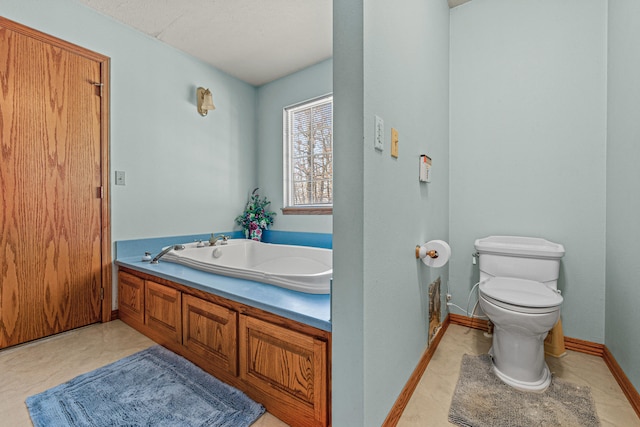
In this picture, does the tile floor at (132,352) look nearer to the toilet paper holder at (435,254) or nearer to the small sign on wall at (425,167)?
the toilet paper holder at (435,254)

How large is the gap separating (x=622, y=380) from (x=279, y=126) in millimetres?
3237

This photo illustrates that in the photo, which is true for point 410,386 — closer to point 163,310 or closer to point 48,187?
point 163,310

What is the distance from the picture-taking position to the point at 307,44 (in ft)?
8.38

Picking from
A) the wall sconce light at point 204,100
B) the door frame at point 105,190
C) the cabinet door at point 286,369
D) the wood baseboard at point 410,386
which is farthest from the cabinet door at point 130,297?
the wood baseboard at point 410,386

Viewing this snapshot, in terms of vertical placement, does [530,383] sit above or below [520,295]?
below

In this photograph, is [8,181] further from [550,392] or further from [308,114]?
[550,392]

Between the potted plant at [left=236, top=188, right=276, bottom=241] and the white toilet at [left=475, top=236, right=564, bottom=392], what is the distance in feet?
6.99

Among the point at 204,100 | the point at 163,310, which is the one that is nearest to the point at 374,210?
the point at 163,310

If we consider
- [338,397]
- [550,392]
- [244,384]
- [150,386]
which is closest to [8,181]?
[150,386]

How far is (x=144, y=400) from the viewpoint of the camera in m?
1.33

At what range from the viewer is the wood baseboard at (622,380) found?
127 centimetres

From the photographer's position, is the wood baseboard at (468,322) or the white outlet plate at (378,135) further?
the wood baseboard at (468,322)

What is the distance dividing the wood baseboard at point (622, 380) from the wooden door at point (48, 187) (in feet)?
10.8

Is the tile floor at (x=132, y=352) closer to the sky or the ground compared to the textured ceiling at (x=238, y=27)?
closer to the ground
